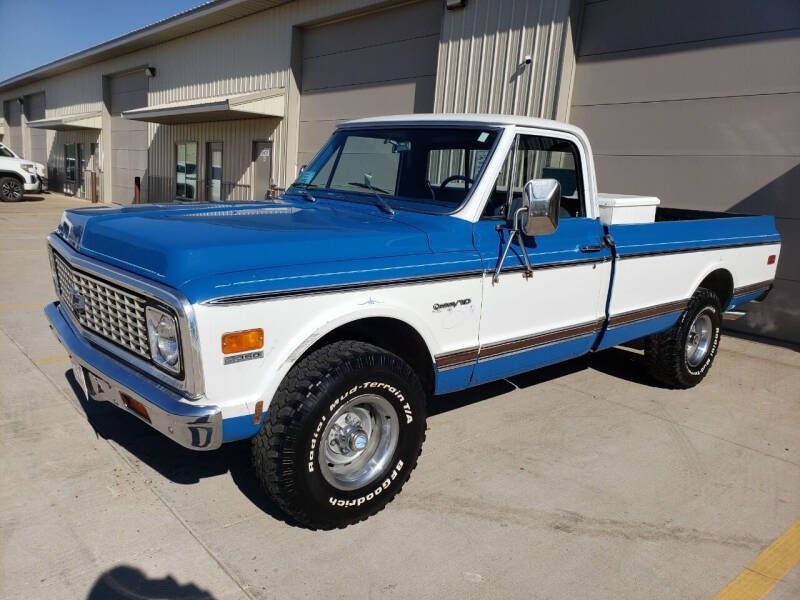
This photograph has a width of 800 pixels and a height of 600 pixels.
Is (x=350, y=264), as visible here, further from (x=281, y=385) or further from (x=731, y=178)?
(x=731, y=178)

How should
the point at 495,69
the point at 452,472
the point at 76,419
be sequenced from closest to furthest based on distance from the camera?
the point at 452,472 → the point at 76,419 → the point at 495,69

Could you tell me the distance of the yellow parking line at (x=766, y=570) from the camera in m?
2.74

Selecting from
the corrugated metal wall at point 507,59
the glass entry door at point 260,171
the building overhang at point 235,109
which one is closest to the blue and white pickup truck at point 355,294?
the corrugated metal wall at point 507,59

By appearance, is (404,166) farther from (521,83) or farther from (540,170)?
(521,83)

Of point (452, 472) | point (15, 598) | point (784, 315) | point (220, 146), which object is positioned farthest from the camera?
point (220, 146)

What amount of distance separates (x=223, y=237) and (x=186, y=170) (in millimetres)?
17127

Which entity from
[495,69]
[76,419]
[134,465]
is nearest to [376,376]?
[134,465]

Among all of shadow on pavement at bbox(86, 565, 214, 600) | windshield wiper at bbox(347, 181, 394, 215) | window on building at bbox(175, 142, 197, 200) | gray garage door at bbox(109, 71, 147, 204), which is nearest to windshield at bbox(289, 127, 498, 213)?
windshield wiper at bbox(347, 181, 394, 215)

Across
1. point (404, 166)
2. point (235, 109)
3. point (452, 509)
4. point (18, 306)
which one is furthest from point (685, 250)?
point (235, 109)

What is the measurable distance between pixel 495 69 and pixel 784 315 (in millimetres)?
5377

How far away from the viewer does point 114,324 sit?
9.59ft

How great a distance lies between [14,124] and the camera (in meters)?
34.7

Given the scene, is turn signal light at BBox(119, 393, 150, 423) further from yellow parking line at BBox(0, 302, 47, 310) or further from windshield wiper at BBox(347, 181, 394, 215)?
yellow parking line at BBox(0, 302, 47, 310)

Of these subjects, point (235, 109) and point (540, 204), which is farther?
point (235, 109)
